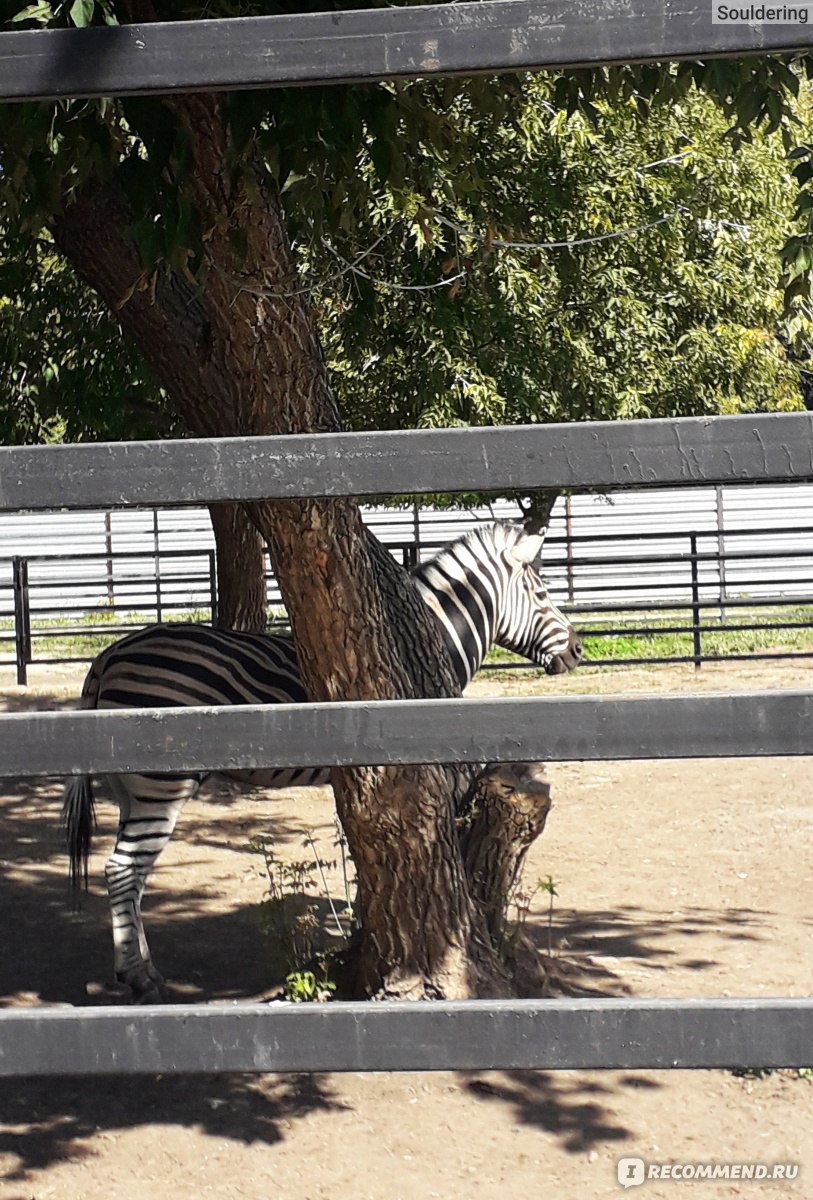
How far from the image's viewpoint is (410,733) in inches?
59.8

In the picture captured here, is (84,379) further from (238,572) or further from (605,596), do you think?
(605,596)

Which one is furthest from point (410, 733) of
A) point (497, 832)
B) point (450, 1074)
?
point (497, 832)

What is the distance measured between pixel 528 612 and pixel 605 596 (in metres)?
Answer: 12.6

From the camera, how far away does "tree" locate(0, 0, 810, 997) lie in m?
3.53

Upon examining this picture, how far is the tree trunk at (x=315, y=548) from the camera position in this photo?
4.12m

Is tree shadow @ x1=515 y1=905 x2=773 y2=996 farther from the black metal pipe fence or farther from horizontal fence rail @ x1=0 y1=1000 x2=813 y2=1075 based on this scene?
the black metal pipe fence

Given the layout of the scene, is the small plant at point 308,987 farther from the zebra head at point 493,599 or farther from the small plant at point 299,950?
the zebra head at point 493,599

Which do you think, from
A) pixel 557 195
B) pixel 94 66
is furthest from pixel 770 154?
pixel 94 66

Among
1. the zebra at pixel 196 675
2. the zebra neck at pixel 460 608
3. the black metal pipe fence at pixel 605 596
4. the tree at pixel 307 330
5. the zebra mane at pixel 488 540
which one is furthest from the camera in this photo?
the black metal pipe fence at pixel 605 596

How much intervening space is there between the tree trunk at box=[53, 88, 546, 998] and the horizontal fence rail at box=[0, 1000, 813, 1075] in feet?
9.14

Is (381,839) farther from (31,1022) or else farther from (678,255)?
(678,255)

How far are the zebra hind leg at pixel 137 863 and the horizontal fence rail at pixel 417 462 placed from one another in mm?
3923

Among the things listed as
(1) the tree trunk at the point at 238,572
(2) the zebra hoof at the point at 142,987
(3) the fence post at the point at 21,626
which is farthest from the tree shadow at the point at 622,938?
(3) the fence post at the point at 21,626

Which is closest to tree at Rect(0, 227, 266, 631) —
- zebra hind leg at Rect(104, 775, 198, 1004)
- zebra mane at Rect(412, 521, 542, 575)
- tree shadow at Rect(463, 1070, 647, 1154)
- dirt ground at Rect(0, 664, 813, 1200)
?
dirt ground at Rect(0, 664, 813, 1200)
